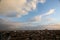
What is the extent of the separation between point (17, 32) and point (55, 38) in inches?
42.0

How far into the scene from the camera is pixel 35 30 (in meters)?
3.79

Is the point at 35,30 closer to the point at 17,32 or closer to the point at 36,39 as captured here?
the point at 36,39

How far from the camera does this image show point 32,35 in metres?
3.78

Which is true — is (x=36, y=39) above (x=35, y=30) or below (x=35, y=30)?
below

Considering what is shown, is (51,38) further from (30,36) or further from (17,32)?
(17,32)

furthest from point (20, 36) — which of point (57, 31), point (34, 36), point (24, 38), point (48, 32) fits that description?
point (57, 31)

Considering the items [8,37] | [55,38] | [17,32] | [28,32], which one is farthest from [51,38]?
[8,37]

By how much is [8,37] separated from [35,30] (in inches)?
31.2

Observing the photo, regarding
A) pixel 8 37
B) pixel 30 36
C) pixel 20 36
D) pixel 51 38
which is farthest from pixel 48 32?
pixel 8 37

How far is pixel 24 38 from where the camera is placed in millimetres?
3807

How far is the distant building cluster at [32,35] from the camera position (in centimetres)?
376

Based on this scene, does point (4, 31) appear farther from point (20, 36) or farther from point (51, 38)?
point (51, 38)

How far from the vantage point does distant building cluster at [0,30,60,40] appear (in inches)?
Result: 148

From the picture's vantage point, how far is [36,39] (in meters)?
3.74
